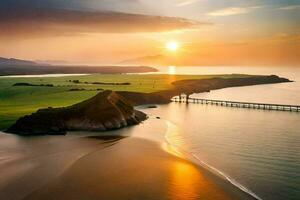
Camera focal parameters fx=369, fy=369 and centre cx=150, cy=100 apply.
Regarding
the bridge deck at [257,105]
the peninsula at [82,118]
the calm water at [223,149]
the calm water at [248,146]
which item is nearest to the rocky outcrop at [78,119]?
the peninsula at [82,118]

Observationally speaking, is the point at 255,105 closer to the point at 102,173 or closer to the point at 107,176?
the point at 102,173

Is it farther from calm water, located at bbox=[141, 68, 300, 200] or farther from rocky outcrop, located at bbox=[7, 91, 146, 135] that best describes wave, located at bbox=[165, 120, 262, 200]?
rocky outcrop, located at bbox=[7, 91, 146, 135]

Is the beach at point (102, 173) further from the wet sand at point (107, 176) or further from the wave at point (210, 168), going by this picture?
the wave at point (210, 168)

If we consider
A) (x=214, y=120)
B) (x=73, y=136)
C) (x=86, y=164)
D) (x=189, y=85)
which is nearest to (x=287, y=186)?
(x=86, y=164)

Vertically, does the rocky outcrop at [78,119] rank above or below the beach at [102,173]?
above

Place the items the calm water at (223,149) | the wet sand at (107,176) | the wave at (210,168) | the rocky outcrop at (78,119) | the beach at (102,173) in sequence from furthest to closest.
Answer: the rocky outcrop at (78,119), the calm water at (223,149), the wave at (210,168), the beach at (102,173), the wet sand at (107,176)

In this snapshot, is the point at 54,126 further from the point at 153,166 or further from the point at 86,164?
the point at 153,166
